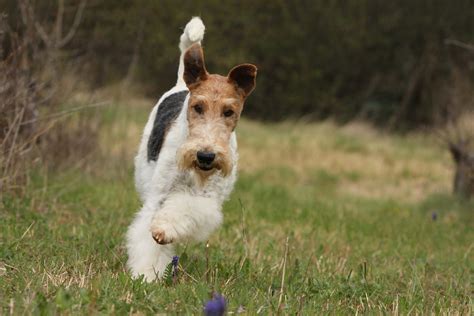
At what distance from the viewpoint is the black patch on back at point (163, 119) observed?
4.98 metres

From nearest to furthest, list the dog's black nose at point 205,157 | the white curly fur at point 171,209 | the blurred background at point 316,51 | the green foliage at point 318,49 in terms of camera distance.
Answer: the dog's black nose at point 205,157 < the white curly fur at point 171,209 < the blurred background at point 316,51 < the green foliage at point 318,49

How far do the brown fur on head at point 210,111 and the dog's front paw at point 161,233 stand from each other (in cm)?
36

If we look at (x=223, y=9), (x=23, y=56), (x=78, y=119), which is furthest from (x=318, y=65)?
(x=23, y=56)

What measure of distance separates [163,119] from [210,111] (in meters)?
0.82

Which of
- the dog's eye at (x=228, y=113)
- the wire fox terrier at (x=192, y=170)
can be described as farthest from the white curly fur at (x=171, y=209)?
the dog's eye at (x=228, y=113)

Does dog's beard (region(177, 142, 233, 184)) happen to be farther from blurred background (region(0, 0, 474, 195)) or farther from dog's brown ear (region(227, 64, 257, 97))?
blurred background (region(0, 0, 474, 195))

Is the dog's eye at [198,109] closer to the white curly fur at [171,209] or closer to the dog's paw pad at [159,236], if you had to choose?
the white curly fur at [171,209]

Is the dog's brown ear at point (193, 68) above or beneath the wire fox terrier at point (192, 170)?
above

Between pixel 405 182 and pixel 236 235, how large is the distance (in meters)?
7.77

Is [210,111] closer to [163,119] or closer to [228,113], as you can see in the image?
[228,113]

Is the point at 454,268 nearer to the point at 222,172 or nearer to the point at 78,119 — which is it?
the point at 222,172

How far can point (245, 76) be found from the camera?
464 centimetres

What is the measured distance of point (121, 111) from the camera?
1542 centimetres

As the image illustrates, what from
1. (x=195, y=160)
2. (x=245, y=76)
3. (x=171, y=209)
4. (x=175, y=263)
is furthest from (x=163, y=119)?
(x=175, y=263)
